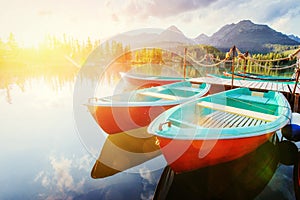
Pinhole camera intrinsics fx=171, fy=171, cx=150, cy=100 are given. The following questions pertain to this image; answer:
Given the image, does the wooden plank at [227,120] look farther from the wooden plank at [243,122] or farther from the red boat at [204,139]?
the wooden plank at [243,122]

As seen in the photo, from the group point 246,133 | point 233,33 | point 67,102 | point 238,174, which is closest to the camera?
point 246,133

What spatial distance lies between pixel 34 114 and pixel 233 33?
8747 inches

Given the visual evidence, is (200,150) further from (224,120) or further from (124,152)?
(124,152)

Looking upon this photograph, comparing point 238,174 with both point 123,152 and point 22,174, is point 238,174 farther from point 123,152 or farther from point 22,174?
point 22,174

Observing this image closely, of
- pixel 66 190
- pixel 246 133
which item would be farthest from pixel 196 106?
pixel 66 190

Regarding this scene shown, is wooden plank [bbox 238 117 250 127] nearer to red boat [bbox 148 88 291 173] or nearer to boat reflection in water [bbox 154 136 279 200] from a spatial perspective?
red boat [bbox 148 88 291 173]

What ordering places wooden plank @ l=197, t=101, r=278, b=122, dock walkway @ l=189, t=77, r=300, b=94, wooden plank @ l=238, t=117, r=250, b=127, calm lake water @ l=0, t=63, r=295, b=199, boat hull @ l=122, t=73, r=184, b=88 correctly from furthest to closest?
boat hull @ l=122, t=73, r=184, b=88 < dock walkway @ l=189, t=77, r=300, b=94 < wooden plank @ l=238, t=117, r=250, b=127 < wooden plank @ l=197, t=101, r=278, b=122 < calm lake water @ l=0, t=63, r=295, b=199

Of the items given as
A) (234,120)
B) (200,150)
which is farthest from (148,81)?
(200,150)

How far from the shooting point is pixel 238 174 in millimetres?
3762

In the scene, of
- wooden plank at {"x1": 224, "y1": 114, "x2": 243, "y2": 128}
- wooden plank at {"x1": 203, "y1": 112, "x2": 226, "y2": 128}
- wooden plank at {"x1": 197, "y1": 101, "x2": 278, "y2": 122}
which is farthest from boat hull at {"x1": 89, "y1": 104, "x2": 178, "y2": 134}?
wooden plank at {"x1": 224, "y1": 114, "x2": 243, "y2": 128}

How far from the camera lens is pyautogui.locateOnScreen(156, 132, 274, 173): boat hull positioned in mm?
2871

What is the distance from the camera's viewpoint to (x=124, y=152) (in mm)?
4828

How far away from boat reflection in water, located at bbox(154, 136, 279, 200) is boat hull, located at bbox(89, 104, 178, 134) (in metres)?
1.58

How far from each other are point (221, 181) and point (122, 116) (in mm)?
2874
